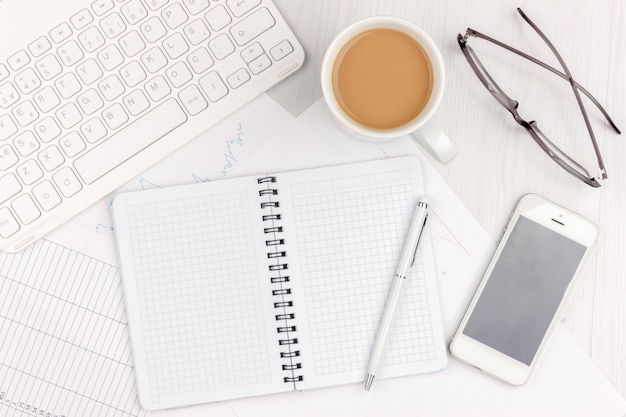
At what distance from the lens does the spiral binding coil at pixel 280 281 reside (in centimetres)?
70

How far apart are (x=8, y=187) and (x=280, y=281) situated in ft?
1.14

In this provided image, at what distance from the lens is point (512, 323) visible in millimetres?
709

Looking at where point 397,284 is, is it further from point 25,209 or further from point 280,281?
point 25,209

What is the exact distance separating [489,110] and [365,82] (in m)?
0.20

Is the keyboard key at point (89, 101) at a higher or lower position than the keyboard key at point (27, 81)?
lower

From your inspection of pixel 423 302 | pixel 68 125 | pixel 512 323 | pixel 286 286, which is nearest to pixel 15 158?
pixel 68 125

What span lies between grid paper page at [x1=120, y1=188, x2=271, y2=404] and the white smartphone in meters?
0.27

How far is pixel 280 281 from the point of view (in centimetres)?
71

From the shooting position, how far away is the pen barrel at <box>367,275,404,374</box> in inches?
27.1

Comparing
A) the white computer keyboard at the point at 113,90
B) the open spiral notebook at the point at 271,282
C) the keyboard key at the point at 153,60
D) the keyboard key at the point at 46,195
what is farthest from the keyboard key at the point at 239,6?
the keyboard key at the point at 46,195

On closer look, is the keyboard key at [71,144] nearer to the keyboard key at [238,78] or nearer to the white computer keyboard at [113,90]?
the white computer keyboard at [113,90]

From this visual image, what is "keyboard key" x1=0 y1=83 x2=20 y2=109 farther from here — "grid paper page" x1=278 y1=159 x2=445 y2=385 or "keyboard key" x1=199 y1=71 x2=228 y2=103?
"grid paper page" x1=278 y1=159 x2=445 y2=385

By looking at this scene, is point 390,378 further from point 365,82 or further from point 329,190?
point 365,82

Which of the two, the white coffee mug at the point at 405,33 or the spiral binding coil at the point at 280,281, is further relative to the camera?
the spiral binding coil at the point at 280,281
